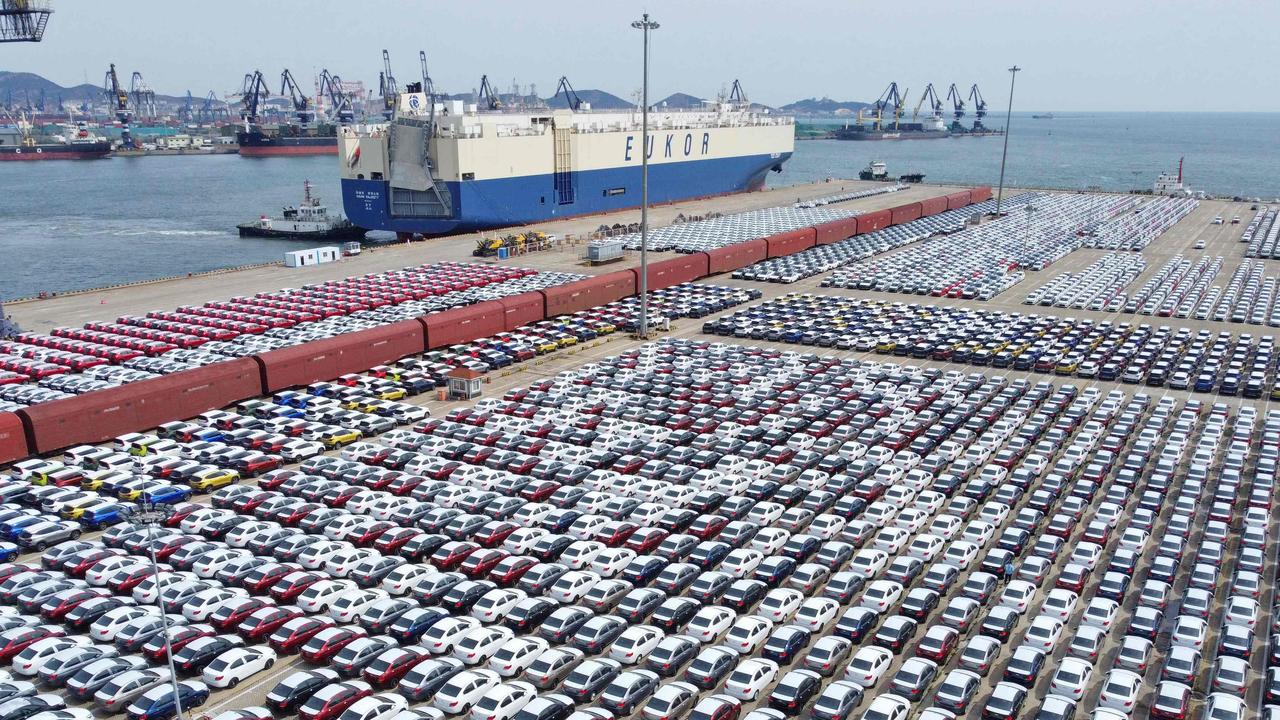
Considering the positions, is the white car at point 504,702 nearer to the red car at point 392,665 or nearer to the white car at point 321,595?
the red car at point 392,665

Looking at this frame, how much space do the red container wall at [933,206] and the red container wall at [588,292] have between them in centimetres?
6417

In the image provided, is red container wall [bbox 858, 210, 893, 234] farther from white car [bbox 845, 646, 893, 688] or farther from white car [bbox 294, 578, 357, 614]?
white car [bbox 294, 578, 357, 614]

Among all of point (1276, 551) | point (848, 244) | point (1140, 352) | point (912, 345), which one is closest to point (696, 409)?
point (912, 345)

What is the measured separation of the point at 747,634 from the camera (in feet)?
74.8

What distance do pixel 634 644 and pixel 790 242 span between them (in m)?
67.5

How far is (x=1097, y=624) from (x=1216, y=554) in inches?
247

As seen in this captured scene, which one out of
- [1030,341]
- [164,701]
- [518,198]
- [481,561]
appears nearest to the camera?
[164,701]

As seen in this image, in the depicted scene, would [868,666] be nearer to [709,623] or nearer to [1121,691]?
[709,623]

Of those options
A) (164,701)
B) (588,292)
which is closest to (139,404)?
(164,701)

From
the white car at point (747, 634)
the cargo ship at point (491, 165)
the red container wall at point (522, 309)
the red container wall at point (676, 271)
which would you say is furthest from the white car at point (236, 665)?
the cargo ship at point (491, 165)

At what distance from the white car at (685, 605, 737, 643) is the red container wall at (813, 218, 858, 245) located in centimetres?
7137

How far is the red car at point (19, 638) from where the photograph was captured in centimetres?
2188

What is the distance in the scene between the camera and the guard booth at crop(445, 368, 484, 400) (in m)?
44.2

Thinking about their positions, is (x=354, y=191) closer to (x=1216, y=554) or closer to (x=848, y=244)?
(x=848, y=244)
